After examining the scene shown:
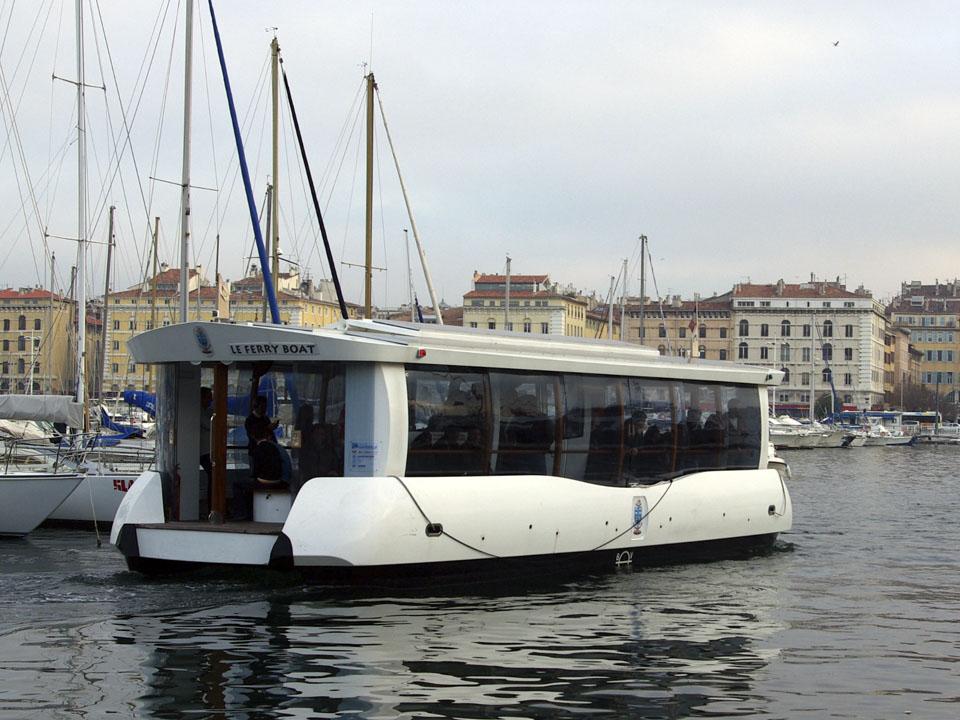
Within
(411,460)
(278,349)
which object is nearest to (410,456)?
(411,460)

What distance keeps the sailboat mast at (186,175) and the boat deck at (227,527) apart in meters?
9.99

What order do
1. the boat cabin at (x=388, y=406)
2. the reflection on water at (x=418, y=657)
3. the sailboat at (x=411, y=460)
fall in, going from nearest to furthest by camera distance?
the reflection on water at (x=418, y=657) → the sailboat at (x=411, y=460) → the boat cabin at (x=388, y=406)

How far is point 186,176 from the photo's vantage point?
27125 millimetres

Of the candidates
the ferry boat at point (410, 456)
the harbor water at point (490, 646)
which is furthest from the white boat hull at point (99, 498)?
the ferry boat at point (410, 456)

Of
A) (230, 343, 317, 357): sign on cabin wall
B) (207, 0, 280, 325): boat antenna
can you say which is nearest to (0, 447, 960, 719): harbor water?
(230, 343, 317, 357): sign on cabin wall

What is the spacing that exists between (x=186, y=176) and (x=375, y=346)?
1353 cm

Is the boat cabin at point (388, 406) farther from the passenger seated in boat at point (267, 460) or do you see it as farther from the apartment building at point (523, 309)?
the apartment building at point (523, 309)

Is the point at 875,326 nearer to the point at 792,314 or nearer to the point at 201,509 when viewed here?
the point at 792,314

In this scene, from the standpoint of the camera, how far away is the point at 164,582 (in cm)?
1516

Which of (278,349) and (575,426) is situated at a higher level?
(278,349)

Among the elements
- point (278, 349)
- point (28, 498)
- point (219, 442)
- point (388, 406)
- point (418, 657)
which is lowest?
point (418, 657)

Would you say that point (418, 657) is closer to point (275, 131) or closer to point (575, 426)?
point (575, 426)

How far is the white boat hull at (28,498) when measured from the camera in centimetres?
Result: 2252

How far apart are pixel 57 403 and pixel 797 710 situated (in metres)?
20.3
